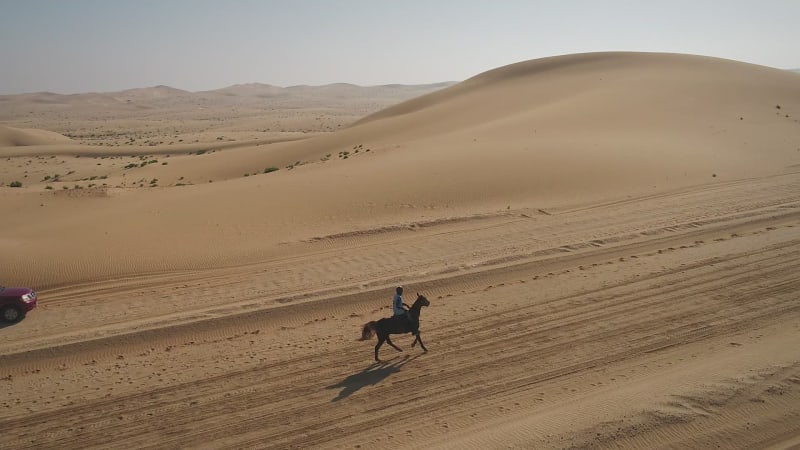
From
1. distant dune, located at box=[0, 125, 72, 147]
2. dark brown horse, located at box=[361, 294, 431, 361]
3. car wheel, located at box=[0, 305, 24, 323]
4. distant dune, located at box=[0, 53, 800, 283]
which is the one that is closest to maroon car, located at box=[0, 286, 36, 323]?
car wheel, located at box=[0, 305, 24, 323]

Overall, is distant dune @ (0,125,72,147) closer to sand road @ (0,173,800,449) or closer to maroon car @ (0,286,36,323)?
sand road @ (0,173,800,449)

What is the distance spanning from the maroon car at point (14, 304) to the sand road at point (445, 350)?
1.14 ft

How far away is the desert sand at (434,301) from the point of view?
8531 millimetres

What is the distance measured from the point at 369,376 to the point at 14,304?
8.53 m

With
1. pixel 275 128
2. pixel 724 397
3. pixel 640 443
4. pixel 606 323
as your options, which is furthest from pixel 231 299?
pixel 275 128

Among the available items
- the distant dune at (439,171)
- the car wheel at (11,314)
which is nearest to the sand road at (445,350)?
the car wheel at (11,314)

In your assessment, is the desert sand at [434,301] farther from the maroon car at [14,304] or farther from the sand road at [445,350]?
the maroon car at [14,304]

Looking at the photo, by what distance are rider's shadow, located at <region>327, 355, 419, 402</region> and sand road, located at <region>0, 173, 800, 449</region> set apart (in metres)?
0.04

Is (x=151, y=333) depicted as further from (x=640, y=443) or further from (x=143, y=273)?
(x=640, y=443)

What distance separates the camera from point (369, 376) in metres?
9.89

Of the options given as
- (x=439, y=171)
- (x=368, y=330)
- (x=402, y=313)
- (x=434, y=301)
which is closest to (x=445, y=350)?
(x=402, y=313)

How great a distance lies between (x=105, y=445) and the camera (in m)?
8.27

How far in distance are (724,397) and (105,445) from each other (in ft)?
30.5

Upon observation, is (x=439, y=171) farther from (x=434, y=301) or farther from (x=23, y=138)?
(x=23, y=138)
